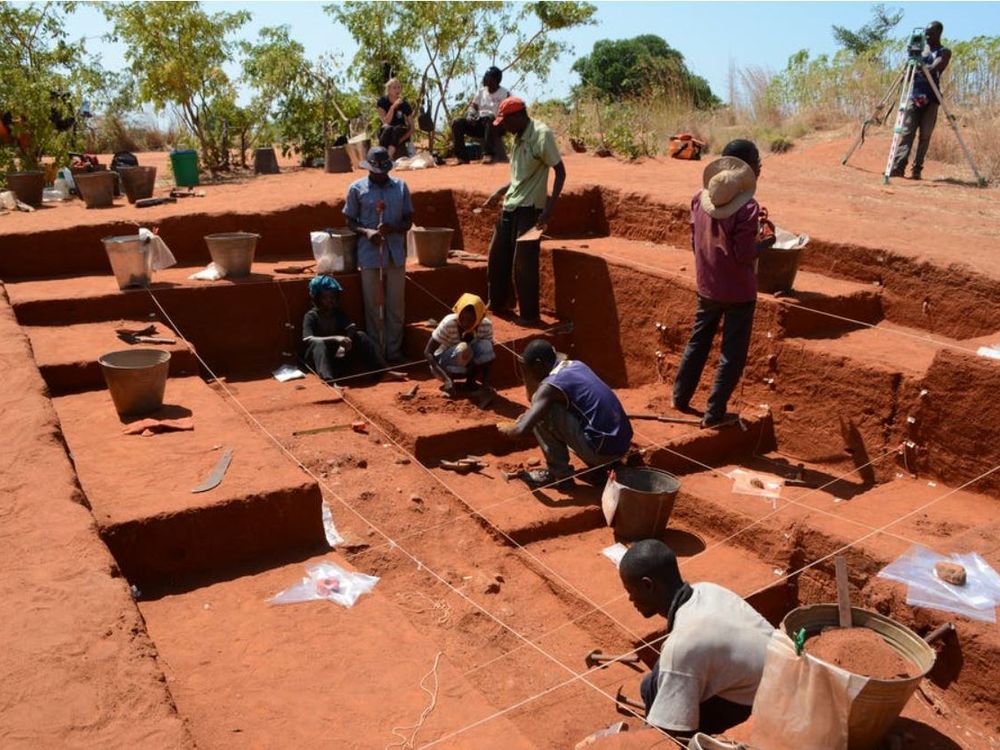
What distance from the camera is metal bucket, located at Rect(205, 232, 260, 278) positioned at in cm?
788

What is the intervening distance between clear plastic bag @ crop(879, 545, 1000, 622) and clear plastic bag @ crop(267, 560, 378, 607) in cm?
254

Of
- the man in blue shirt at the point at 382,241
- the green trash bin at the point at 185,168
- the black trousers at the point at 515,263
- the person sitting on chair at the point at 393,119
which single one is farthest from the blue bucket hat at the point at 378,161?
the green trash bin at the point at 185,168

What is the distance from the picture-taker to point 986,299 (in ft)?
20.5

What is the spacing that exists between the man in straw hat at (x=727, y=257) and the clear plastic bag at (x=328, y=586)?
2.99 meters

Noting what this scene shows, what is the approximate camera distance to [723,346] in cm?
611

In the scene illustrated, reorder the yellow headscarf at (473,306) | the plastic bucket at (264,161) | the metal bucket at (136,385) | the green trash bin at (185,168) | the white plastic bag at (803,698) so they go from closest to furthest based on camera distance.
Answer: the white plastic bag at (803,698) < the metal bucket at (136,385) < the yellow headscarf at (473,306) < the green trash bin at (185,168) < the plastic bucket at (264,161)

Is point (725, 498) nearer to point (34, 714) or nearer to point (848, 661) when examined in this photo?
point (848, 661)

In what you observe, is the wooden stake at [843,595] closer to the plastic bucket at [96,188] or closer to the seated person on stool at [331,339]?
the seated person on stool at [331,339]

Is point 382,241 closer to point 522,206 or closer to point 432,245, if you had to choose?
point 432,245

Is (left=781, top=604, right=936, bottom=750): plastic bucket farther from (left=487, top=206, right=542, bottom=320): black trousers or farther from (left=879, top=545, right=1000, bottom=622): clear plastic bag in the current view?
(left=487, top=206, right=542, bottom=320): black trousers

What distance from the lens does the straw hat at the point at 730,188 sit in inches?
221

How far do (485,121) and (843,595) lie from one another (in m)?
10.2

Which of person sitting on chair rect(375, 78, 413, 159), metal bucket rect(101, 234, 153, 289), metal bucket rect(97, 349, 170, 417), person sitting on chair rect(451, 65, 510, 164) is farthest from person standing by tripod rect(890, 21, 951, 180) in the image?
metal bucket rect(97, 349, 170, 417)

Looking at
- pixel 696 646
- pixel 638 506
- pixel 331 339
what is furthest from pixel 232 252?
pixel 696 646
